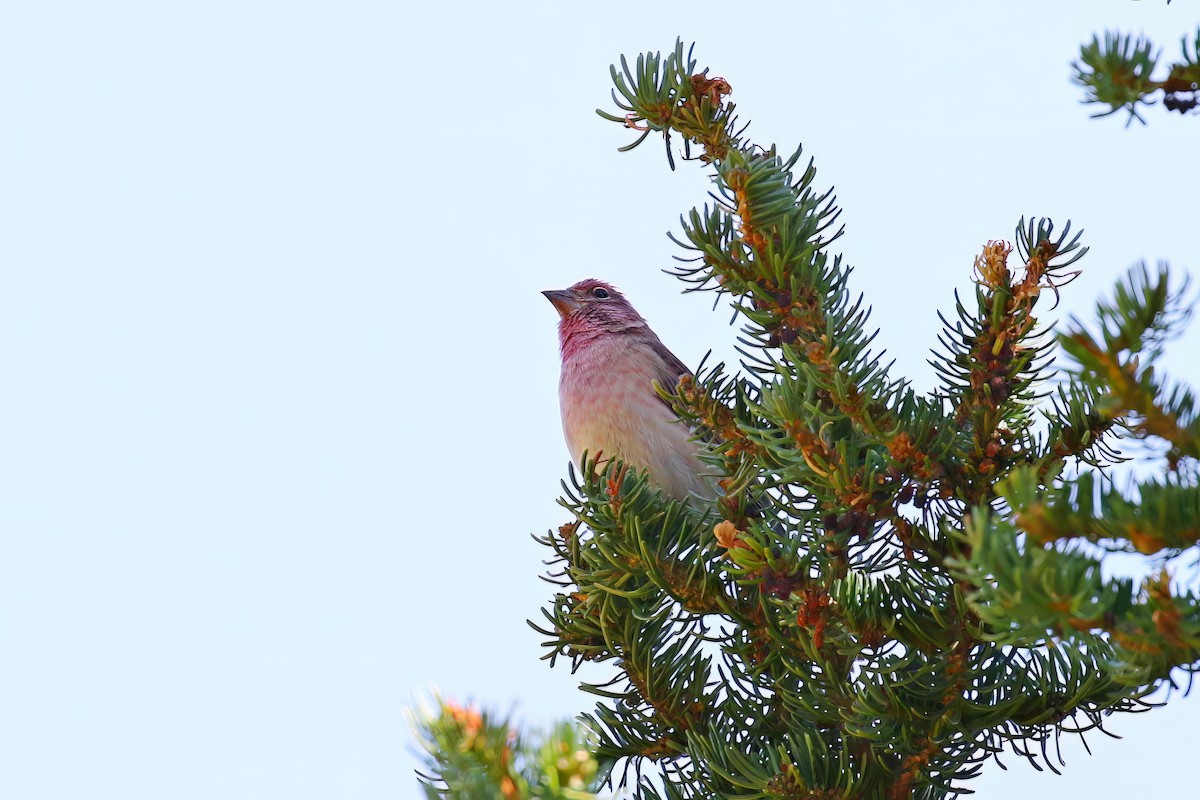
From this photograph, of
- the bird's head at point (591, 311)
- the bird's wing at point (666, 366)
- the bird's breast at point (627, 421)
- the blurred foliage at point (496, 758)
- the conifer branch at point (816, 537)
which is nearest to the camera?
the blurred foliage at point (496, 758)

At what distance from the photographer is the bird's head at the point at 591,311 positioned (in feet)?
26.1

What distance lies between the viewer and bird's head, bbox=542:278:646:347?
7945 millimetres

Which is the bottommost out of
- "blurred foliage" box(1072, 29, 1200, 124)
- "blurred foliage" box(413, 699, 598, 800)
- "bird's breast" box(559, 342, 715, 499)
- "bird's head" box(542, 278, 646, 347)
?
"blurred foliage" box(413, 699, 598, 800)

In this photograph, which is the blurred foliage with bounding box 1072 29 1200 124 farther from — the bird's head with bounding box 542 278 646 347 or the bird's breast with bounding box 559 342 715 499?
the bird's head with bounding box 542 278 646 347

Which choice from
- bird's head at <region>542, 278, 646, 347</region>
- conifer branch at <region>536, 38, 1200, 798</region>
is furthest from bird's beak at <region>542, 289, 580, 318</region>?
A: conifer branch at <region>536, 38, 1200, 798</region>

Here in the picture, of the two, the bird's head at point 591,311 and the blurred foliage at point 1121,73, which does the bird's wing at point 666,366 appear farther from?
the blurred foliage at point 1121,73

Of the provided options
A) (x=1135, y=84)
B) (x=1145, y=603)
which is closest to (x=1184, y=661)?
(x=1145, y=603)

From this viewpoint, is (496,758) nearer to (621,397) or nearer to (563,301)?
(621,397)

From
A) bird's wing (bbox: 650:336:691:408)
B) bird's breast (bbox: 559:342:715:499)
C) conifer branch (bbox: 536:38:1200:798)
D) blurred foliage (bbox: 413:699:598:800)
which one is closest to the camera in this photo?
blurred foliage (bbox: 413:699:598:800)

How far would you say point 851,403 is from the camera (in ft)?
11.0

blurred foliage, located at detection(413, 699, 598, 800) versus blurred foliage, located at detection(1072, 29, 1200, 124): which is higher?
blurred foliage, located at detection(1072, 29, 1200, 124)

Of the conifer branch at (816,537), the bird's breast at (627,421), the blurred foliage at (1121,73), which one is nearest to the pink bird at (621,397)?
the bird's breast at (627,421)

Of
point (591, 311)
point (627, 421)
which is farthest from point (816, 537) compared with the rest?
point (591, 311)

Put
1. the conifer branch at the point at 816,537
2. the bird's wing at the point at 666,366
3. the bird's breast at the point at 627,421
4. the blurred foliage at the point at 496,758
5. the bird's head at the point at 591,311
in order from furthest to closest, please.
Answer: the bird's head at the point at 591,311 → the bird's wing at the point at 666,366 → the bird's breast at the point at 627,421 → the conifer branch at the point at 816,537 → the blurred foliage at the point at 496,758
